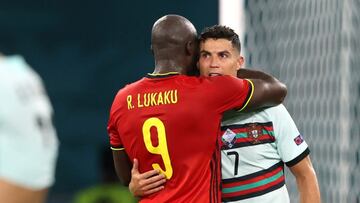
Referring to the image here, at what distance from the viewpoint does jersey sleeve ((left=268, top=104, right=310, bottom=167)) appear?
212cm

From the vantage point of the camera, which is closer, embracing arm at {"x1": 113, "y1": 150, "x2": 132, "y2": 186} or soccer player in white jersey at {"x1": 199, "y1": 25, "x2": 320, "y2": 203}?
soccer player in white jersey at {"x1": 199, "y1": 25, "x2": 320, "y2": 203}

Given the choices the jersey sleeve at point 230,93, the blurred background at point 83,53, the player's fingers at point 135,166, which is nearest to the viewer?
the jersey sleeve at point 230,93

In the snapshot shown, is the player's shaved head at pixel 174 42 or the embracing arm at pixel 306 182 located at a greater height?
the player's shaved head at pixel 174 42

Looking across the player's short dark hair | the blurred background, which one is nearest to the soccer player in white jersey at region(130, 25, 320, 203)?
the player's short dark hair

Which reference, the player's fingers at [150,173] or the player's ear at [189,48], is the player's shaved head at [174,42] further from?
the player's fingers at [150,173]

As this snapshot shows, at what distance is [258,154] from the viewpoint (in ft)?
6.97

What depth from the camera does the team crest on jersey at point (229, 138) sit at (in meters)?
2.14

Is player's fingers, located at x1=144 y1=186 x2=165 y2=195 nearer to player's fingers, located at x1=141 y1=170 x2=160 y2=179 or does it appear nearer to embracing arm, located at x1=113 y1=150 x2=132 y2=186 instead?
player's fingers, located at x1=141 y1=170 x2=160 y2=179

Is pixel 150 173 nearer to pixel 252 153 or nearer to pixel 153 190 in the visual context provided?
pixel 153 190

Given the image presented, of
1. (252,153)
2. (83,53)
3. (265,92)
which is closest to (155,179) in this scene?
(252,153)

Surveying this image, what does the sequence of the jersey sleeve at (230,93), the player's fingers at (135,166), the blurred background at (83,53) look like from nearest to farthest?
the jersey sleeve at (230,93), the player's fingers at (135,166), the blurred background at (83,53)

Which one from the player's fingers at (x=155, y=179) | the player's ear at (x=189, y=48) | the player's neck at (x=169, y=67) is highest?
the player's ear at (x=189, y=48)

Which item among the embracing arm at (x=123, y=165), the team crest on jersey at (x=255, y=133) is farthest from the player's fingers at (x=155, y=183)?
the team crest on jersey at (x=255, y=133)

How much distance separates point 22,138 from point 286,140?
737 mm
